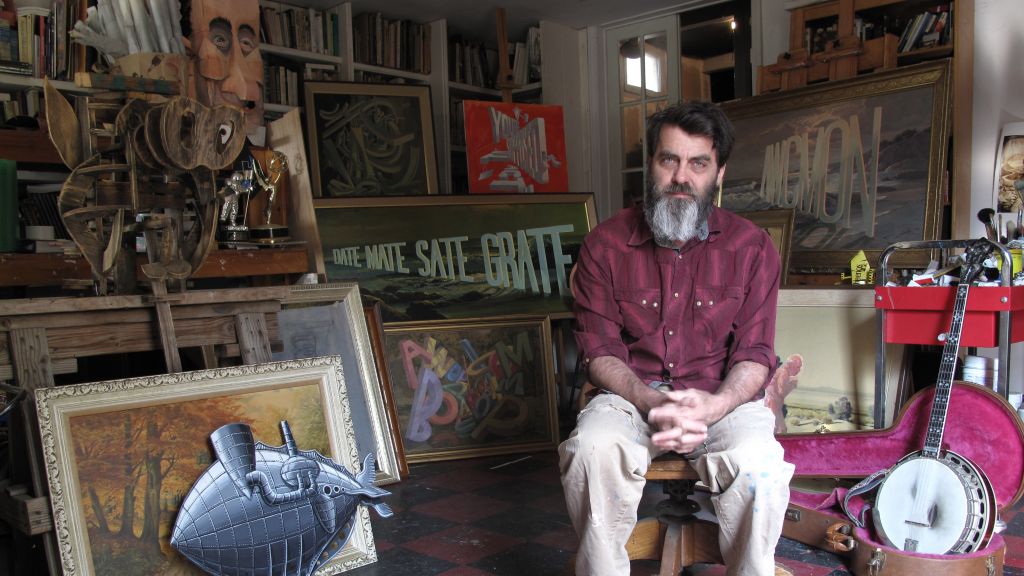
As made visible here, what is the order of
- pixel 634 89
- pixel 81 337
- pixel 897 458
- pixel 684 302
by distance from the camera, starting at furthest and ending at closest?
pixel 634 89
pixel 897 458
pixel 684 302
pixel 81 337

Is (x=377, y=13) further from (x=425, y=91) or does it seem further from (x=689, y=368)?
(x=689, y=368)

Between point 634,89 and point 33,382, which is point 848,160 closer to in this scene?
point 634,89

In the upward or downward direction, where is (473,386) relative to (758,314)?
downward

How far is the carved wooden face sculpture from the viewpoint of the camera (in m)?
3.26

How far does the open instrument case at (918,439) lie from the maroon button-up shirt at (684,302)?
0.70 metres

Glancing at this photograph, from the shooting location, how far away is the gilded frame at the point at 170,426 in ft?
6.31

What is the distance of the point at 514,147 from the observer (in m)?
5.01

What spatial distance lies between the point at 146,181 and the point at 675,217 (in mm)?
1499

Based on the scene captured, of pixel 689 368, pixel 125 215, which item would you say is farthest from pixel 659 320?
pixel 125 215

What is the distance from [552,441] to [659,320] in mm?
1663

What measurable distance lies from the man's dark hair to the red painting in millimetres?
2569

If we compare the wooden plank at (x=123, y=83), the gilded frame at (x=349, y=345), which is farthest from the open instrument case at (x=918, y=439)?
the wooden plank at (x=123, y=83)

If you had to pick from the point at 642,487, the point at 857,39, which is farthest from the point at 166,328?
the point at 857,39

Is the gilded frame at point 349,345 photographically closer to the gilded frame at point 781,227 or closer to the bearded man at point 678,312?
the bearded man at point 678,312
